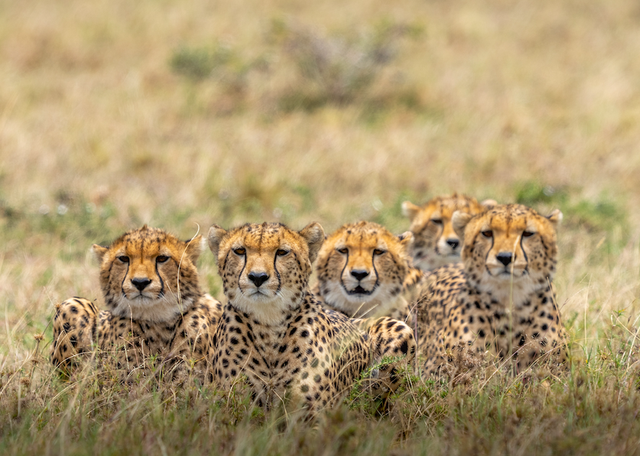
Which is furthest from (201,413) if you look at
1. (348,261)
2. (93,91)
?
(93,91)

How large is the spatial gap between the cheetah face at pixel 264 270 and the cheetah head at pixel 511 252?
3.09 feet

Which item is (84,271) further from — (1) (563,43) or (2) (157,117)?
(1) (563,43)

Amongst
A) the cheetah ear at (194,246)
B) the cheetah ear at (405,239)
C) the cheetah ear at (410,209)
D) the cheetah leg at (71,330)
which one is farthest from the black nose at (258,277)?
the cheetah ear at (410,209)


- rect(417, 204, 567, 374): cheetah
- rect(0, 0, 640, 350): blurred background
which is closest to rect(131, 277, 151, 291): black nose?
rect(0, 0, 640, 350): blurred background

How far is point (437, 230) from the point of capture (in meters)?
5.39

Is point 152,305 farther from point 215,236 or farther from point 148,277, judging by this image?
point 215,236

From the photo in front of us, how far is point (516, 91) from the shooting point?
11.7 metres

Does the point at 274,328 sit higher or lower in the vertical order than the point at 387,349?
higher

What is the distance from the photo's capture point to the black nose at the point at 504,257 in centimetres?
368

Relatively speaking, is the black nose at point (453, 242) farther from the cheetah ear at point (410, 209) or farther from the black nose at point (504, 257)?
the black nose at point (504, 257)

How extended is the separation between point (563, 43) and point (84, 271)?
12.0 meters

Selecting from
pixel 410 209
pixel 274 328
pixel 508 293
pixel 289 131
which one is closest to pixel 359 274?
pixel 508 293

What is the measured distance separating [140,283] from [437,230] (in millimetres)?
2421

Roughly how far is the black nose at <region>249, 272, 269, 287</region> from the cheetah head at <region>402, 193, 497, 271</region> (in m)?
2.34
